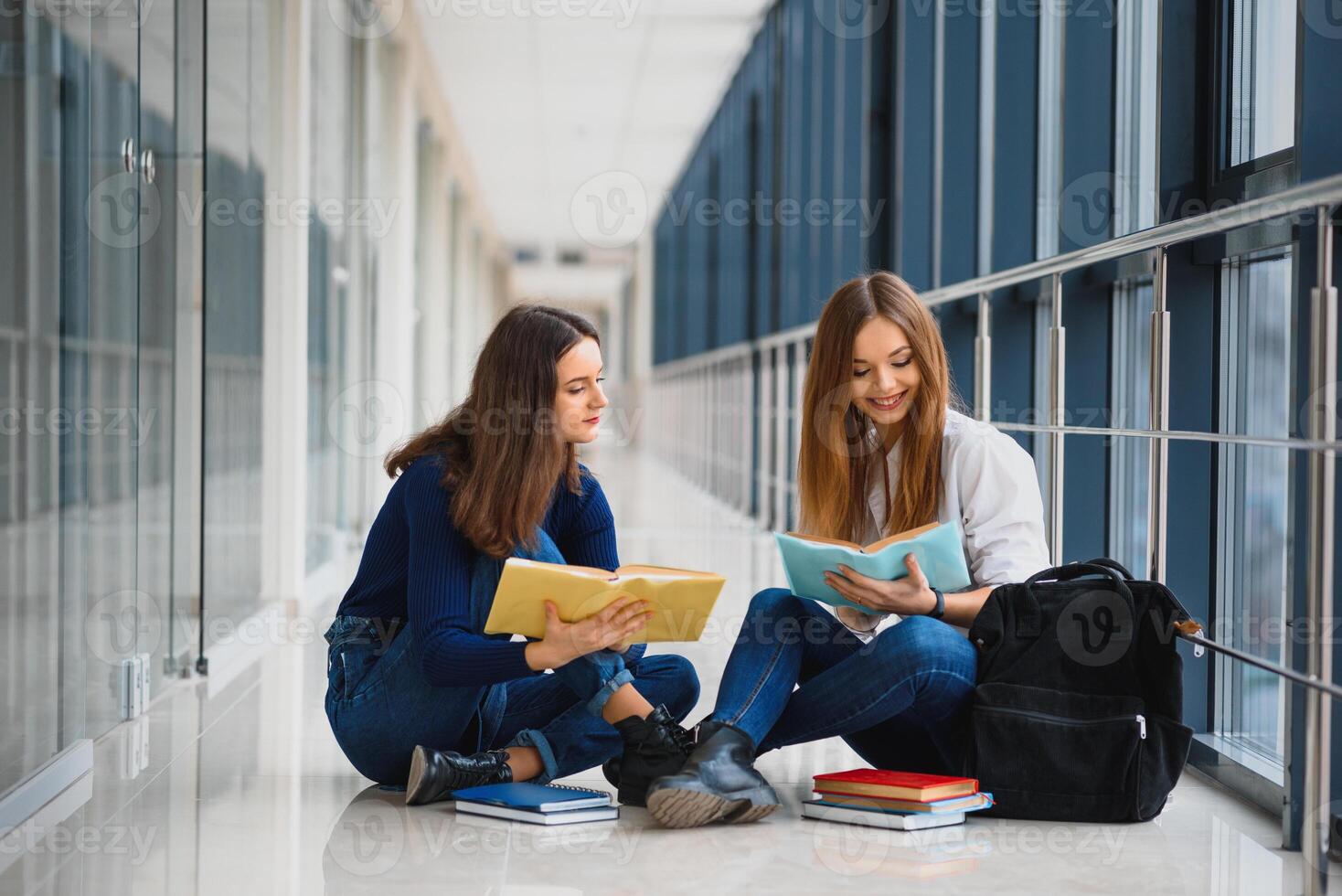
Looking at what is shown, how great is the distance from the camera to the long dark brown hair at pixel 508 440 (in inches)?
64.7

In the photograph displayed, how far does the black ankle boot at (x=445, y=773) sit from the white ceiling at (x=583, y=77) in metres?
4.31

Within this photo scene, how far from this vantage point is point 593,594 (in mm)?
1566

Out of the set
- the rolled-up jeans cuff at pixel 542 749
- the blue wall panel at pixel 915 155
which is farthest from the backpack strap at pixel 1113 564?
the blue wall panel at pixel 915 155

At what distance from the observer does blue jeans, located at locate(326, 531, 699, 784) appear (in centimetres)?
171

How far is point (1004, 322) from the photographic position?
299 cm

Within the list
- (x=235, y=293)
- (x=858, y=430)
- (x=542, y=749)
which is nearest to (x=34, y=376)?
(x=542, y=749)

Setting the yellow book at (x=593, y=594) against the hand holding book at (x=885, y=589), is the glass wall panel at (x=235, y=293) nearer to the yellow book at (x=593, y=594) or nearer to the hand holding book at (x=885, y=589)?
the yellow book at (x=593, y=594)

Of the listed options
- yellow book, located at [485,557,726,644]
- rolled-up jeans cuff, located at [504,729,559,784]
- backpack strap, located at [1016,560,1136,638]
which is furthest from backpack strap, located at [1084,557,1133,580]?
rolled-up jeans cuff, located at [504,729,559,784]

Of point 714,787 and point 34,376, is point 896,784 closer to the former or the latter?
point 714,787

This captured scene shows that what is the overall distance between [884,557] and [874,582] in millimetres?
39

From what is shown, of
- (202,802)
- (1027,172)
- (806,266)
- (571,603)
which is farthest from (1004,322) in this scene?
(806,266)

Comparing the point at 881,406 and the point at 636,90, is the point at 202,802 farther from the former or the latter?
the point at 636,90

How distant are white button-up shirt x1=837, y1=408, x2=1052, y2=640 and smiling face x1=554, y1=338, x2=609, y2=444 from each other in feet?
1.46

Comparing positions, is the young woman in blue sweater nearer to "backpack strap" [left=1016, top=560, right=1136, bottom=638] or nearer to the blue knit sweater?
the blue knit sweater
